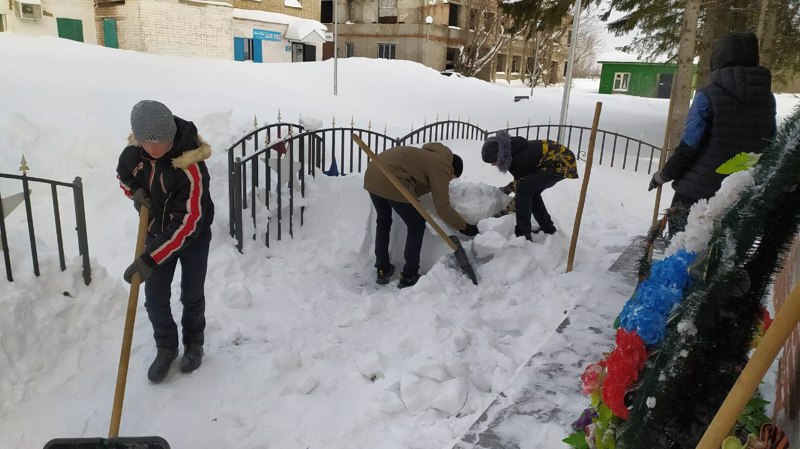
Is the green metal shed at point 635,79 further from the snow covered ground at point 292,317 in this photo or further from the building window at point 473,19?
the snow covered ground at point 292,317

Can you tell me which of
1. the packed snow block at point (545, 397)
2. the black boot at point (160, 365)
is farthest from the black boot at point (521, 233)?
the black boot at point (160, 365)

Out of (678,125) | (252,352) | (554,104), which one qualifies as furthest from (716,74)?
(554,104)

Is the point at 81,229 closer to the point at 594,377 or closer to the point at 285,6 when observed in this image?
the point at 594,377

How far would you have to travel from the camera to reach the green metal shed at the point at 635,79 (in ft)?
114

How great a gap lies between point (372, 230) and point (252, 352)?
2114mm

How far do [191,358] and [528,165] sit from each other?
311 centimetres

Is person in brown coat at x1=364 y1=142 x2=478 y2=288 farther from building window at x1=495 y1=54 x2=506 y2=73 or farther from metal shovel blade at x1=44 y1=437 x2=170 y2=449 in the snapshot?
building window at x1=495 y1=54 x2=506 y2=73

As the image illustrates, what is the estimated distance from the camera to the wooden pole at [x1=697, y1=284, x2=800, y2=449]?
42.9 inches

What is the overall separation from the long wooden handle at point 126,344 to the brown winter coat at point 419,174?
2.10 metres

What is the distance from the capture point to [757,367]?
1.14 metres

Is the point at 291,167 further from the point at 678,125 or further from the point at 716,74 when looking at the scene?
the point at 678,125

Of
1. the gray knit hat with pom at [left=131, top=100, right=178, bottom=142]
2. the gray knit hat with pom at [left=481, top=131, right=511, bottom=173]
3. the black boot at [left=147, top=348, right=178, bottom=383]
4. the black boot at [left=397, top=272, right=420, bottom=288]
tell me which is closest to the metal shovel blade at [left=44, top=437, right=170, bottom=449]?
the black boot at [left=147, top=348, right=178, bottom=383]

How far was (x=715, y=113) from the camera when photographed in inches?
128

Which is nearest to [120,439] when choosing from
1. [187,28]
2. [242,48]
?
[187,28]
